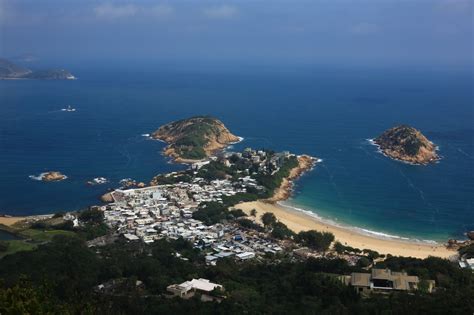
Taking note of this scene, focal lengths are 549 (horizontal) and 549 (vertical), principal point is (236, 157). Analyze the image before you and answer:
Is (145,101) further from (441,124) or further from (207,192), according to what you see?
(207,192)

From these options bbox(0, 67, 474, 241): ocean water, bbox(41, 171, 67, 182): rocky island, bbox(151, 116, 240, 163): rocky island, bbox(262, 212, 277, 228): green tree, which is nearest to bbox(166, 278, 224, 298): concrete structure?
bbox(262, 212, 277, 228): green tree

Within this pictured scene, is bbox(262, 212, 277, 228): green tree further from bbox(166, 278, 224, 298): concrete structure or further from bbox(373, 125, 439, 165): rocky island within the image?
bbox(373, 125, 439, 165): rocky island

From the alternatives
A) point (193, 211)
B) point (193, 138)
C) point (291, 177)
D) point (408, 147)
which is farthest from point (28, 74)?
point (193, 211)

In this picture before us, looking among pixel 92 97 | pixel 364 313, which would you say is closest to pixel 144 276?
pixel 364 313

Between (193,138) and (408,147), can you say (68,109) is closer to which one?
(193,138)

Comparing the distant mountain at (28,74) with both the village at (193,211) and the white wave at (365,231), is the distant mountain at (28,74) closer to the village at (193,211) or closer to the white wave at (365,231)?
the village at (193,211)

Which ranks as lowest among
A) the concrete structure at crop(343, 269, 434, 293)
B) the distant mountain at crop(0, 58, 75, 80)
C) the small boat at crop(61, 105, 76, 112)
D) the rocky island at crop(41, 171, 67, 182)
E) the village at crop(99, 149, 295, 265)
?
the rocky island at crop(41, 171, 67, 182)
